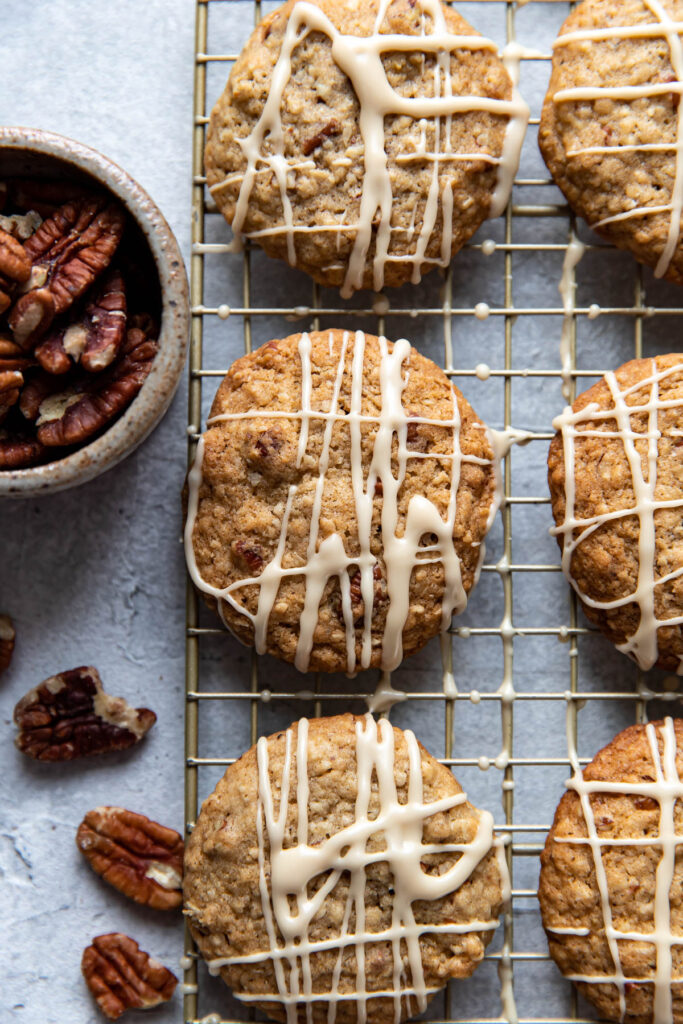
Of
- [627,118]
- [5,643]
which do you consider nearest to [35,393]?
[5,643]

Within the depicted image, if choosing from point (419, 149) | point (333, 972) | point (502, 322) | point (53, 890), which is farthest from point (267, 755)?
point (419, 149)

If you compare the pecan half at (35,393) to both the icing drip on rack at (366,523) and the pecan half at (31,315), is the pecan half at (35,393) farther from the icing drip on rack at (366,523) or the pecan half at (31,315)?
the icing drip on rack at (366,523)

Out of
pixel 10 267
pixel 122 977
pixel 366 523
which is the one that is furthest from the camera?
pixel 122 977

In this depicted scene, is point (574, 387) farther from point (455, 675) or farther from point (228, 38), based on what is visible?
point (228, 38)

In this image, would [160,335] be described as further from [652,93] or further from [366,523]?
[652,93]

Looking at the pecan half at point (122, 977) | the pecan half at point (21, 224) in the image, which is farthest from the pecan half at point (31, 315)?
the pecan half at point (122, 977)

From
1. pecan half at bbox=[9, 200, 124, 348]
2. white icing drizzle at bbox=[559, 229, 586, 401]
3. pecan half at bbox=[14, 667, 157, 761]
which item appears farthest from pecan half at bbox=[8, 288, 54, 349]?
white icing drizzle at bbox=[559, 229, 586, 401]

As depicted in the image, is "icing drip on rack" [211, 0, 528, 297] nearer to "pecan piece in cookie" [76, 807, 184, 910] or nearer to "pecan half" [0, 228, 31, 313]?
"pecan half" [0, 228, 31, 313]
